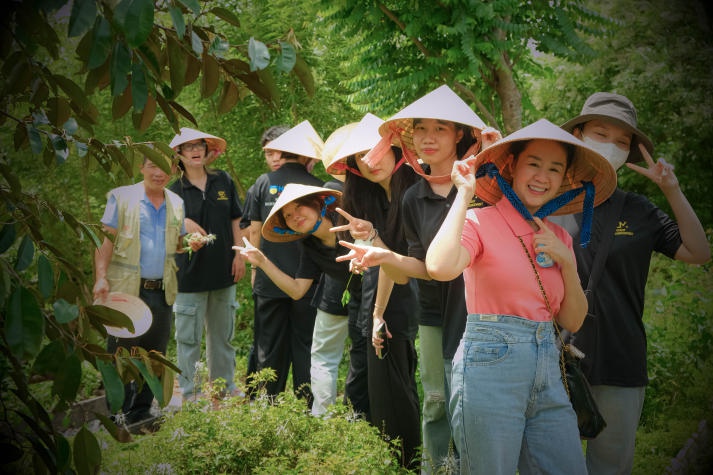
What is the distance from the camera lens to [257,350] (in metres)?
5.52

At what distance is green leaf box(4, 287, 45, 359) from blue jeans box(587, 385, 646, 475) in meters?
2.54

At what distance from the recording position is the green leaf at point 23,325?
54.9 inches

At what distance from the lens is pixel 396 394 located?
152 inches

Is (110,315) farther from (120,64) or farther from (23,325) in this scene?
(120,64)

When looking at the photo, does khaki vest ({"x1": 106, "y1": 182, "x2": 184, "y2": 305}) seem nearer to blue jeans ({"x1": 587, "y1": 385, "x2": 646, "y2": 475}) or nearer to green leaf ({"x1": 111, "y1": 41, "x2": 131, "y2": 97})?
blue jeans ({"x1": 587, "y1": 385, "x2": 646, "y2": 475})

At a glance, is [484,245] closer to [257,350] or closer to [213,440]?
[213,440]

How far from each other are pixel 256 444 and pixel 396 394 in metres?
0.86

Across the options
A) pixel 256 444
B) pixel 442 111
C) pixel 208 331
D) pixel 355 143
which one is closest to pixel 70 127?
pixel 442 111

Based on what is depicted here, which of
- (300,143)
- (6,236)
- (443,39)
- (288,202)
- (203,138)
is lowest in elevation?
(6,236)

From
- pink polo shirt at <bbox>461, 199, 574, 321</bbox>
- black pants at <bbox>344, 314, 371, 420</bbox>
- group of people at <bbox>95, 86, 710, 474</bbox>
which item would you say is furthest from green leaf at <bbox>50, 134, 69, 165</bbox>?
black pants at <bbox>344, 314, 371, 420</bbox>

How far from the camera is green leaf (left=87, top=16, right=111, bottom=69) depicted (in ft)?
4.62

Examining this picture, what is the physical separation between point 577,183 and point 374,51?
10.4 ft

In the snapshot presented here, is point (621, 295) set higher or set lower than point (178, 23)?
lower

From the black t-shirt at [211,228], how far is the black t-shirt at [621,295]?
11.9ft
